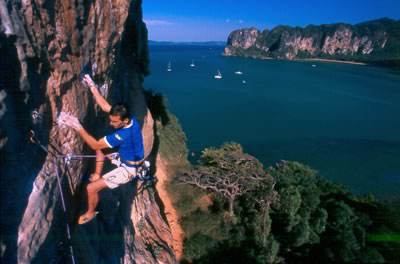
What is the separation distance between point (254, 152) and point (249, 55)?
98.2 m

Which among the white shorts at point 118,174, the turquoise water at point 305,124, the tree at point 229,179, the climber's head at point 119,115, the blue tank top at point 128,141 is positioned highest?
the climber's head at point 119,115

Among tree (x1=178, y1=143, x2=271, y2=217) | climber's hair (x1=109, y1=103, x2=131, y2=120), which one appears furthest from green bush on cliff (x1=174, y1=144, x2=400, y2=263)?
climber's hair (x1=109, y1=103, x2=131, y2=120)

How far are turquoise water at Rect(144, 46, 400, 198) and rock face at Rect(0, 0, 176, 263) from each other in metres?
18.0

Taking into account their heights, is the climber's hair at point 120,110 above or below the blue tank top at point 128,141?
above

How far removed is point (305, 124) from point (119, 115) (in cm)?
3094

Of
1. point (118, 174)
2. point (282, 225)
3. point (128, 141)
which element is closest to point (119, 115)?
point (128, 141)

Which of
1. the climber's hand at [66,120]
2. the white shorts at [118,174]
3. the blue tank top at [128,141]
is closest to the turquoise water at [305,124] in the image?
the white shorts at [118,174]

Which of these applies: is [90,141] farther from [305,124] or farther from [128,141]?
[305,124]

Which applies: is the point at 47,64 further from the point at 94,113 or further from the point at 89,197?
the point at 89,197

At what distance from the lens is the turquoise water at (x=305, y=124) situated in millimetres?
23188

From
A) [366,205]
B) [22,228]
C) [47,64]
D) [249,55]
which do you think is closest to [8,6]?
[47,64]

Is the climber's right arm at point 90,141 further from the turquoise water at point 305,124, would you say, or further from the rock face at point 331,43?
the rock face at point 331,43

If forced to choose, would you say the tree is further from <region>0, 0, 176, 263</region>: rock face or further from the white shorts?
the white shorts

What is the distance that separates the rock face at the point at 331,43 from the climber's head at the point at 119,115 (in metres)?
116
